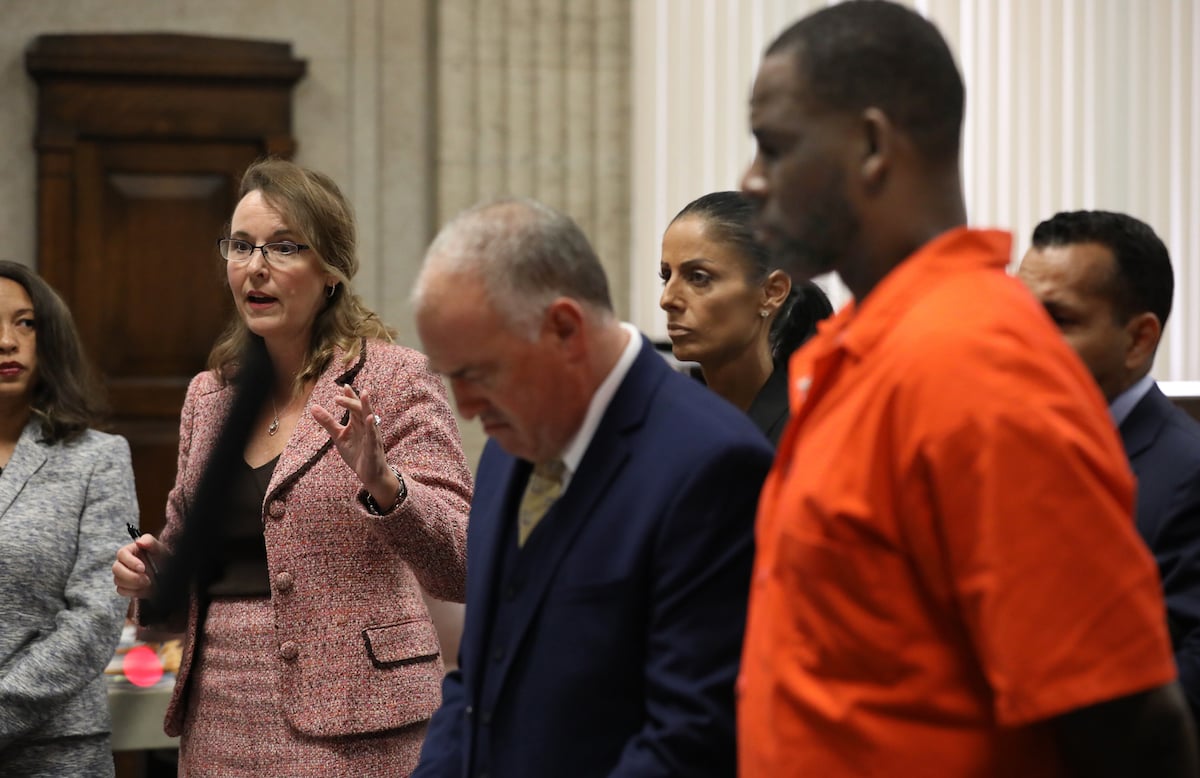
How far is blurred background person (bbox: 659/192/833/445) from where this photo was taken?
2678 mm

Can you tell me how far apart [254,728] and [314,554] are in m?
0.32

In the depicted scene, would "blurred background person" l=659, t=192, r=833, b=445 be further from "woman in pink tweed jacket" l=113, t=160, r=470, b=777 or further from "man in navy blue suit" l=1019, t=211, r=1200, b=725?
"man in navy blue suit" l=1019, t=211, r=1200, b=725

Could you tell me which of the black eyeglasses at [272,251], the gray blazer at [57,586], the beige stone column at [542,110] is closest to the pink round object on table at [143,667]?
the gray blazer at [57,586]

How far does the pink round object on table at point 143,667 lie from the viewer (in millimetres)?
3408

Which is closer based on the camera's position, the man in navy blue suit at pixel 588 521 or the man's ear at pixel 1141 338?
the man in navy blue suit at pixel 588 521

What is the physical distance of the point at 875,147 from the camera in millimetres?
1316

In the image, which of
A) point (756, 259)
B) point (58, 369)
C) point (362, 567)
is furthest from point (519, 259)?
point (58, 369)

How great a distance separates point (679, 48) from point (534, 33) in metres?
0.68

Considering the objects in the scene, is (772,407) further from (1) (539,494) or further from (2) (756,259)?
(1) (539,494)

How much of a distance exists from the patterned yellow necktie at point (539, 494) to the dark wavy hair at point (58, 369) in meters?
1.87

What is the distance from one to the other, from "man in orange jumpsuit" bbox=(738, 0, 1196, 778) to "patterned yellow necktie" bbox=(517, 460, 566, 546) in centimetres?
44

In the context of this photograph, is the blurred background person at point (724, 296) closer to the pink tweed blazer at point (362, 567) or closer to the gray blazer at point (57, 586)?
the pink tweed blazer at point (362, 567)

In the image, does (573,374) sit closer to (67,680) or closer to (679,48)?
(67,680)

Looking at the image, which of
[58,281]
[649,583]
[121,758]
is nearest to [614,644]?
[649,583]
